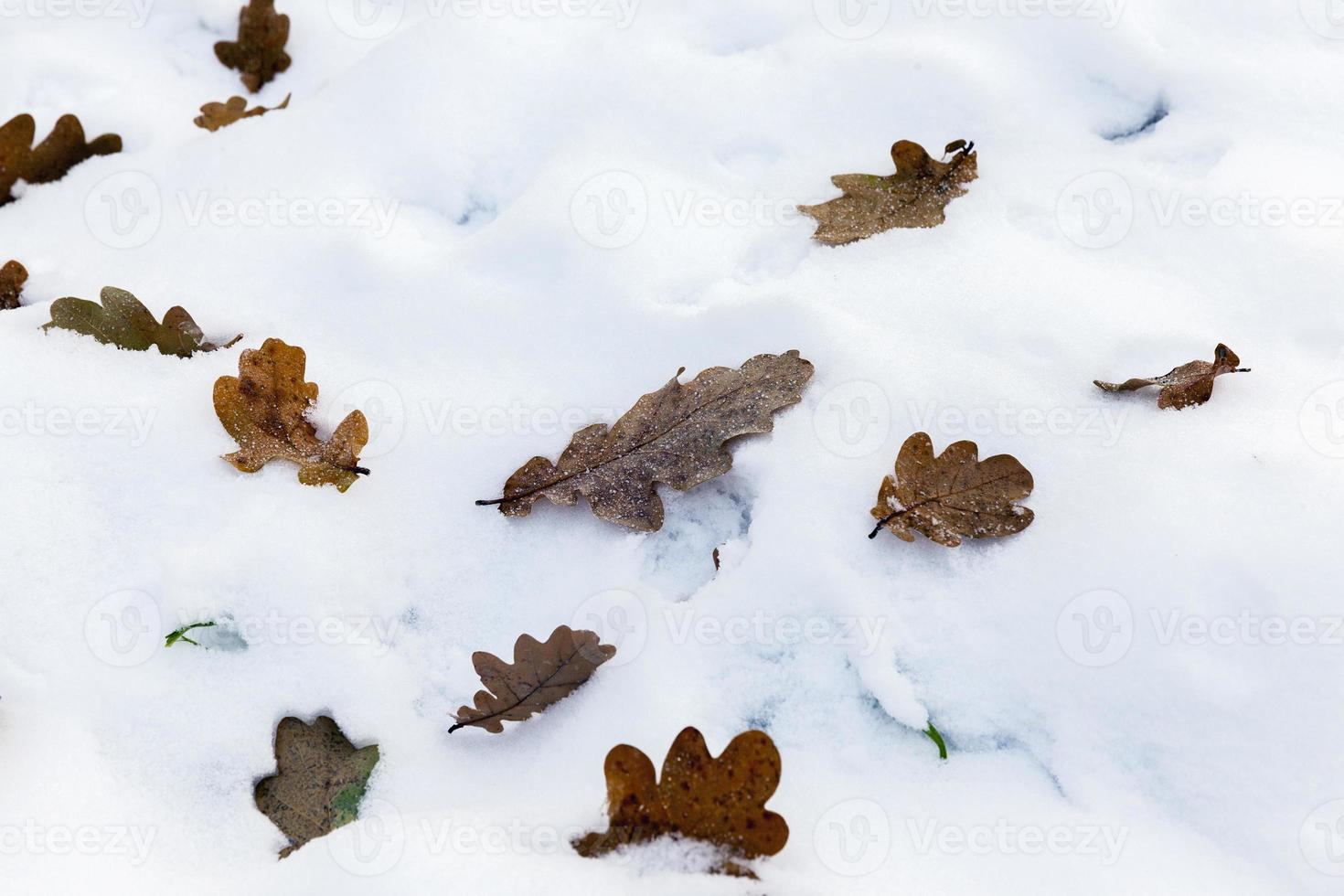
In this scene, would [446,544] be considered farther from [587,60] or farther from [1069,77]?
[1069,77]

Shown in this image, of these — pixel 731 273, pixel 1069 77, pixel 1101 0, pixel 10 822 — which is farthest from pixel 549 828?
pixel 1101 0

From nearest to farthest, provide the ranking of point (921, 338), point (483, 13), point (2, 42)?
1. point (921, 338)
2. point (483, 13)
3. point (2, 42)

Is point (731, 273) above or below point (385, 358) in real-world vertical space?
above

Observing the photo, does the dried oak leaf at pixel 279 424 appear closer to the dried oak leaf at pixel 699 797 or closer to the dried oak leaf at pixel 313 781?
the dried oak leaf at pixel 313 781

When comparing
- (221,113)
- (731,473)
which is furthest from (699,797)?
(221,113)

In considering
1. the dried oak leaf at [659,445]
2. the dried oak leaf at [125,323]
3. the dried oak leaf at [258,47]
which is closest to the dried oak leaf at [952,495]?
the dried oak leaf at [659,445]

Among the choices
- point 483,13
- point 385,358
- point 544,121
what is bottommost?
point 385,358

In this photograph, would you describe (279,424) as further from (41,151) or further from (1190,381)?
(1190,381)
